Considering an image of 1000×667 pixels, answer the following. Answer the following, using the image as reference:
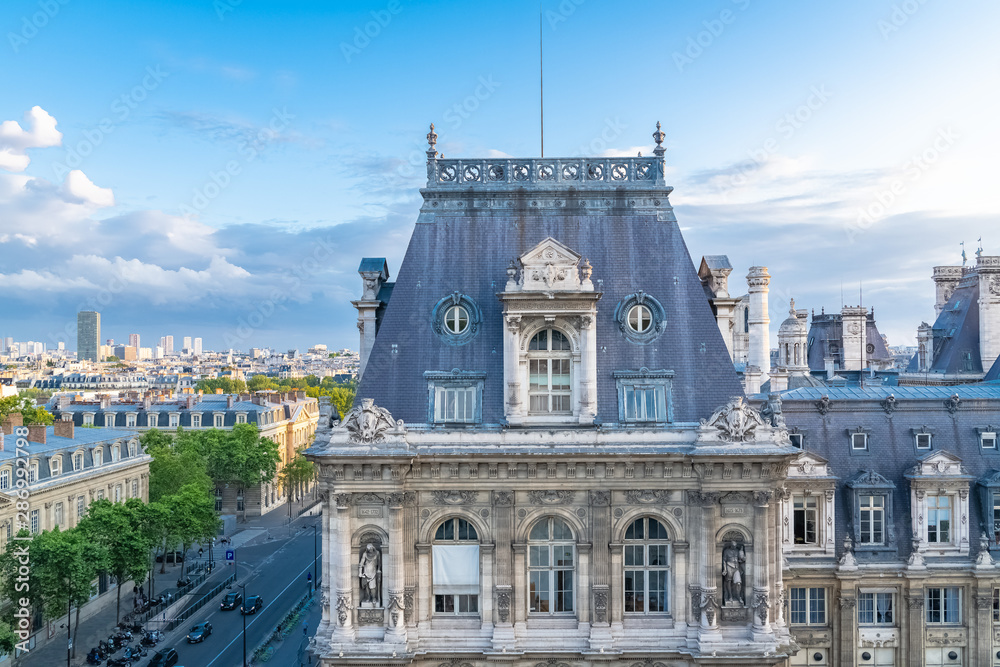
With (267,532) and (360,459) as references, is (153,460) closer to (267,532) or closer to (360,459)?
(267,532)

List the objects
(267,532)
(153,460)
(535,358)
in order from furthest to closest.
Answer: (267,532) → (153,460) → (535,358)

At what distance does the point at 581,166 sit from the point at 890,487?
2236cm

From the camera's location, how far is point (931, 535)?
118ft

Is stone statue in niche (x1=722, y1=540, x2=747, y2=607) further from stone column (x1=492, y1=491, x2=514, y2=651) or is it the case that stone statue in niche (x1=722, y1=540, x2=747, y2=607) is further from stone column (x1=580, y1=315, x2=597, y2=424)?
stone column (x1=492, y1=491, x2=514, y2=651)

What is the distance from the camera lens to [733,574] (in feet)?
86.2

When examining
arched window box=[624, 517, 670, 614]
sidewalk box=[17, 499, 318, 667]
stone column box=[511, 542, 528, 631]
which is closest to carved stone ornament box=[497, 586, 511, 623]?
stone column box=[511, 542, 528, 631]

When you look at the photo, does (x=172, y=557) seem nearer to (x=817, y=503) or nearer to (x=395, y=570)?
(x=395, y=570)

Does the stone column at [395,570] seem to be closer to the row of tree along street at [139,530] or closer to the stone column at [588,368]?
the stone column at [588,368]

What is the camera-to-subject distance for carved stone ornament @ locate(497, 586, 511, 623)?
2634 cm

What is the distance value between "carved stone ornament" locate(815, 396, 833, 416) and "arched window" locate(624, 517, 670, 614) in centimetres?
1625

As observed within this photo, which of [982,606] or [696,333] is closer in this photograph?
[696,333]

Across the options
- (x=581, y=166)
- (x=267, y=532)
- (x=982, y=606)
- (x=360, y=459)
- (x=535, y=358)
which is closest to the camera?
(x=360, y=459)

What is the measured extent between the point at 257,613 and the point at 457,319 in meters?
48.8

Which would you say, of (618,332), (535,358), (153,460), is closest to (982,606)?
(618,332)
